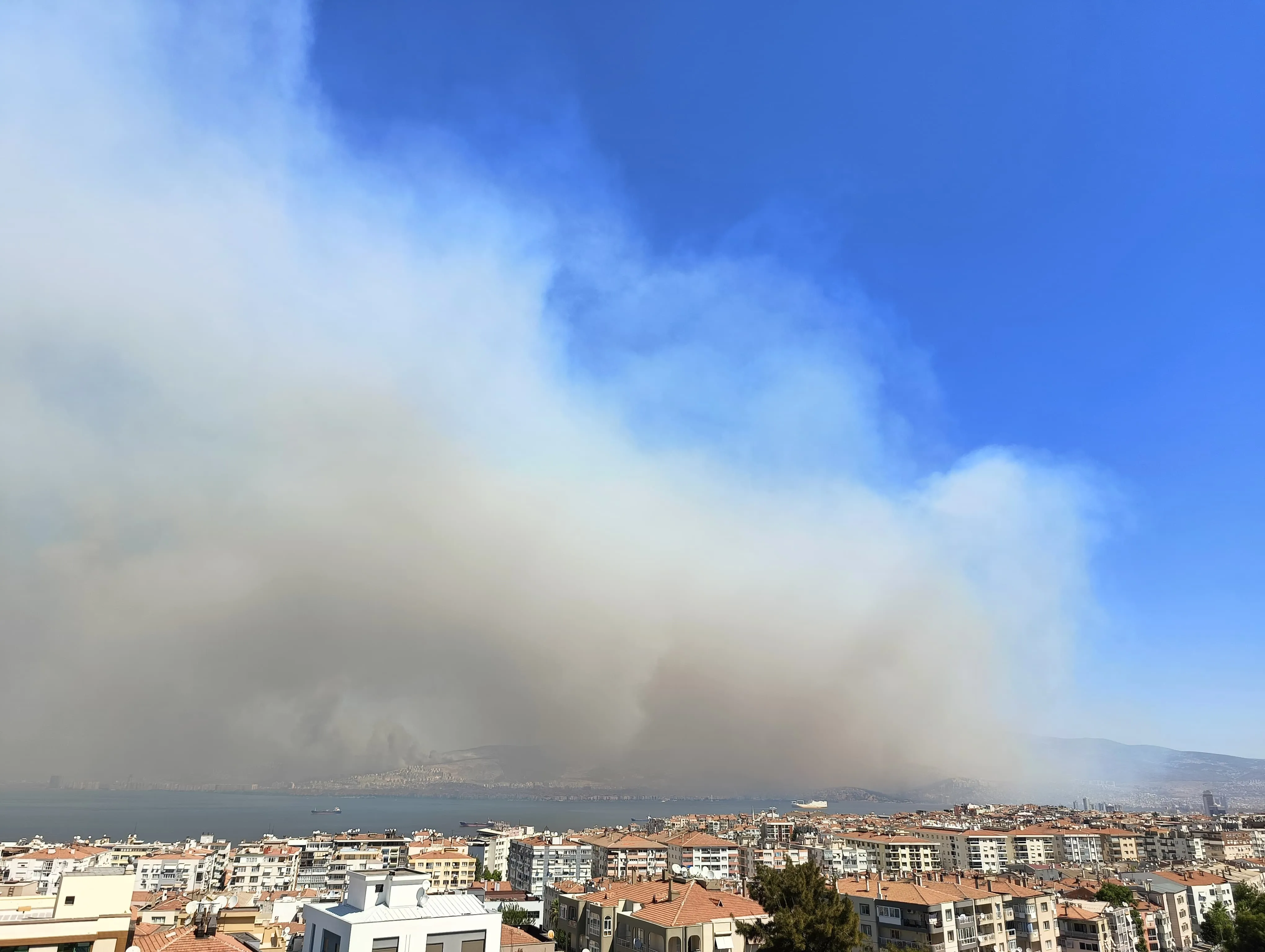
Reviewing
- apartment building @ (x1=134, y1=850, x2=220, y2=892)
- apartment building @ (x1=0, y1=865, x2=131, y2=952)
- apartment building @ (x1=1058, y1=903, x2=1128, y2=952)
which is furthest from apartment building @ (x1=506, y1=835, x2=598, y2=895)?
apartment building @ (x1=0, y1=865, x2=131, y2=952)

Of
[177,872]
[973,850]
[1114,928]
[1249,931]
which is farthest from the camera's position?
[973,850]

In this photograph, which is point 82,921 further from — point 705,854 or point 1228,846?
point 1228,846

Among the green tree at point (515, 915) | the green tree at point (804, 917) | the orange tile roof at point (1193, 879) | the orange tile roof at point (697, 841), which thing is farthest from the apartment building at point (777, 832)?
the green tree at point (804, 917)

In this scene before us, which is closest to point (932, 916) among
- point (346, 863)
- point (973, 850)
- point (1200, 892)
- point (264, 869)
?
point (1200, 892)

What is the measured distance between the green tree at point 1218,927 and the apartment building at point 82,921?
70586mm

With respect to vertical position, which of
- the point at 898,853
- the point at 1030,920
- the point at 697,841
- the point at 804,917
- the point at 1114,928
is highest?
the point at 804,917

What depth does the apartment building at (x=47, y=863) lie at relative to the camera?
81438mm

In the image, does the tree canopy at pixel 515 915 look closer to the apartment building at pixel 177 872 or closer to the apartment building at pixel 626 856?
the apartment building at pixel 626 856

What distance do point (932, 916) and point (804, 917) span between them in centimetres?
2336

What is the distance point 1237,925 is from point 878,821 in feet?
415

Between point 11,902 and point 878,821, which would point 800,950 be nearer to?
point 11,902

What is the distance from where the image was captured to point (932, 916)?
165 feet

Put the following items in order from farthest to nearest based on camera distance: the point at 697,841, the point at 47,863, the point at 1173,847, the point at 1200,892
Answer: the point at 1173,847 → the point at 697,841 → the point at 47,863 → the point at 1200,892

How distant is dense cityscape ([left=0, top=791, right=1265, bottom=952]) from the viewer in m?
27.2
